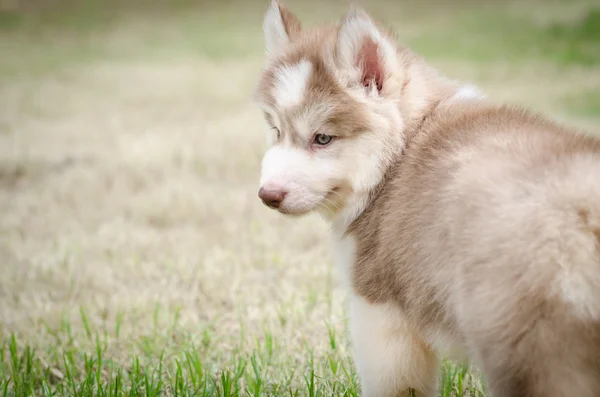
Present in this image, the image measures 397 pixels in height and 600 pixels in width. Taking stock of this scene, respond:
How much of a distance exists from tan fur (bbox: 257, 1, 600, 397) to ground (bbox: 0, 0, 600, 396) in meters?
0.64

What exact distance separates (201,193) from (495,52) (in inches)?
175

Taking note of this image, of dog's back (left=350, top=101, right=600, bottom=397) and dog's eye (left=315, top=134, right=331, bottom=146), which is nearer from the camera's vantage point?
dog's back (left=350, top=101, right=600, bottom=397)

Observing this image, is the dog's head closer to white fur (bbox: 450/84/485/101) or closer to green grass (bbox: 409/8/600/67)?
white fur (bbox: 450/84/485/101)

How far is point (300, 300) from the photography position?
3742mm

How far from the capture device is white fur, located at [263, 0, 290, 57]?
2.64 metres

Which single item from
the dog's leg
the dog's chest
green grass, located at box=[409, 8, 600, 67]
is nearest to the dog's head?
the dog's chest

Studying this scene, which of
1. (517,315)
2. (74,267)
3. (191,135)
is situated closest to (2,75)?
(191,135)

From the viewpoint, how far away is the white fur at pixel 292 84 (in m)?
2.35

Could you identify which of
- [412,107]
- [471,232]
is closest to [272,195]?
[412,107]

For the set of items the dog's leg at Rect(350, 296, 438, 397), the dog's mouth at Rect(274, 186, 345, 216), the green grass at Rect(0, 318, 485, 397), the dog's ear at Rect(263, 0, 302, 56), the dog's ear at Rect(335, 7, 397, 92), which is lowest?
the green grass at Rect(0, 318, 485, 397)

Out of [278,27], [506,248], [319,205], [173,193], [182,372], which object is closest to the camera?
[506,248]

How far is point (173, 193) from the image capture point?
214 inches

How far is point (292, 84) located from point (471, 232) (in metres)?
0.83

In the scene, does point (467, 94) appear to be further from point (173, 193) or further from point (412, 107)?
point (173, 193)
